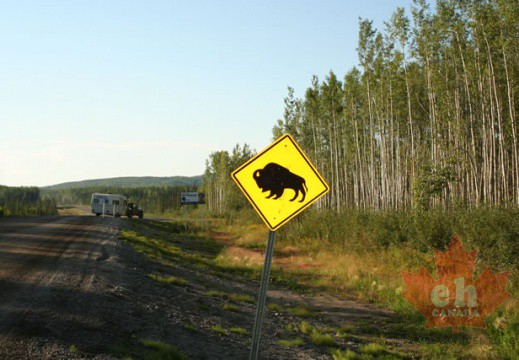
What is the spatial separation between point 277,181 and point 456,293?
8.41 meters

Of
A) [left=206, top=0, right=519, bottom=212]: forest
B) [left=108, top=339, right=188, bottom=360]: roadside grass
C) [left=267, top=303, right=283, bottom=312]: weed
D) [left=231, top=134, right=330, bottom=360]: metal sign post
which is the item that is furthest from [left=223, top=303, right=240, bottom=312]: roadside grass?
[left=206, top=0, right=519, bottom=212]: forest

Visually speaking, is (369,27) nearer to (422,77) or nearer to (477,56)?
(422,77)

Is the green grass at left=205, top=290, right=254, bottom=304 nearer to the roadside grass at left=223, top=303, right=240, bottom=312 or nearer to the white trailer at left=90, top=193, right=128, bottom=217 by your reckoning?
the roadside grass at left=223, top=303, right=240, bottom=312

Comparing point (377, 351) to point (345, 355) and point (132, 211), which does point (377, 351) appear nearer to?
point (345, 355)

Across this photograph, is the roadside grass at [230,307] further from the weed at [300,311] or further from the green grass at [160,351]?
the green grass at [160,351]

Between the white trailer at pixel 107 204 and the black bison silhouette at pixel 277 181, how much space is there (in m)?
43.3

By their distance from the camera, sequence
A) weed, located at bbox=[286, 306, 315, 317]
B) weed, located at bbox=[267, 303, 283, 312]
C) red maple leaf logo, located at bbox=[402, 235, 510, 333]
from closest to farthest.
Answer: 1. red maple leaf logo, located at bbox=[402, 235, 510, 333]
2. weed, located at bbox=[286, 306, 315, 317]
3. weed, located at bbox=[267, 303, 283, 312]

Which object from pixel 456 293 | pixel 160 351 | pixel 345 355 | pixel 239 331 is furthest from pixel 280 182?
pixel 456 293

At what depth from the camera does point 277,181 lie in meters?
5.24

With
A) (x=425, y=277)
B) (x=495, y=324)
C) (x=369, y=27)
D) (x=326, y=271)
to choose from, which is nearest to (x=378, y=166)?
(x=369, y=27)

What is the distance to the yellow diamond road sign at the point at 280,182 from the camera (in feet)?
17.1

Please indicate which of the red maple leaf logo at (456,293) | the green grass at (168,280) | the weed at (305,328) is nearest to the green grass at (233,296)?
the green grass at (168,280)

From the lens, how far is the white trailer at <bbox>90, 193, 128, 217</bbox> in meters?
47.0

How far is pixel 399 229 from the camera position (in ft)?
71.4
